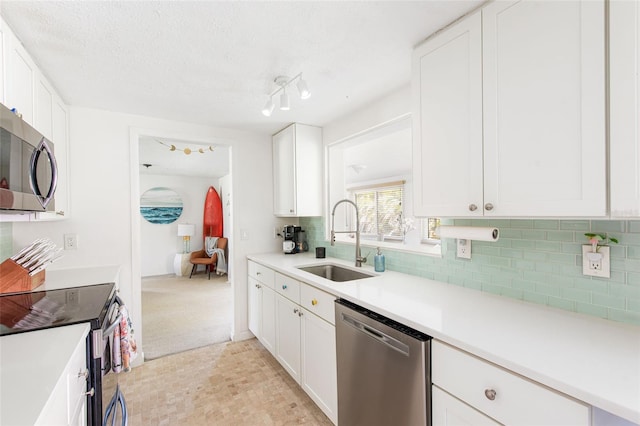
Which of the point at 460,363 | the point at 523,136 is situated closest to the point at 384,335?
the point at 460,363

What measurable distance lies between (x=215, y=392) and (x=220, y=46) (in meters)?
2.31

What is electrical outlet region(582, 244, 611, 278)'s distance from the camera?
1.13 meters

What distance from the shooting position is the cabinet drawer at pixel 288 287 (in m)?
2.07

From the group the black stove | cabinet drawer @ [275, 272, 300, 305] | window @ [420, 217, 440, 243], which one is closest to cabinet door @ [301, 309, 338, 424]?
cabinet drawer @ [275, 272, 300, 305]

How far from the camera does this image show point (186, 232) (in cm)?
609

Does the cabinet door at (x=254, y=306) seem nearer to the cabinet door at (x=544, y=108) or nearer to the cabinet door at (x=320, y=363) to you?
the cabinet door at (x=320, y=363)

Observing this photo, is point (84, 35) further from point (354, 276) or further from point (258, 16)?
point (354, 276)

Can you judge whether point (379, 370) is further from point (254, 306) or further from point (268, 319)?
point (254, 306)

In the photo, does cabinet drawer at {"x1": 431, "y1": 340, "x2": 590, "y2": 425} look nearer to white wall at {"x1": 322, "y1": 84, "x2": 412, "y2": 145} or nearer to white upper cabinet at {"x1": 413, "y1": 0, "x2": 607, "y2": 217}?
white upper cabinet at {"x1": 413, "y1": 0, "x2": 607, "y2": 217}

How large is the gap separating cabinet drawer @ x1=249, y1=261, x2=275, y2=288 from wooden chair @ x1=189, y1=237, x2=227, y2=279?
10.6ft

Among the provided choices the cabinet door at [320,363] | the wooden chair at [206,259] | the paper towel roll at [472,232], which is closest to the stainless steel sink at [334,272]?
the cabinet door at [320,363]

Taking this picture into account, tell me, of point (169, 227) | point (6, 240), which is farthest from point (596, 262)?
point (169, 227)

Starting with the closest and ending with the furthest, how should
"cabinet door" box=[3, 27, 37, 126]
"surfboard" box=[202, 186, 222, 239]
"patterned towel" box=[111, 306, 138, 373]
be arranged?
"cabinet door" box=[3, 27, 37, 126]
"patterned towel" box=[111, 306, 138, 373]
"surfboard" box=[202, 186, 222, 239]

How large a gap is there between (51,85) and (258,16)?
166 cm
